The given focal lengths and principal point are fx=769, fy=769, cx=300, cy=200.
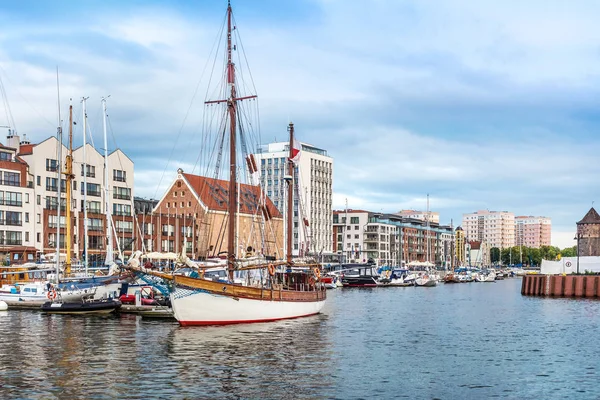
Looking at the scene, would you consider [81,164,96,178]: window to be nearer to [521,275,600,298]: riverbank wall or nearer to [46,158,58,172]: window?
[46,158,58,172]: window

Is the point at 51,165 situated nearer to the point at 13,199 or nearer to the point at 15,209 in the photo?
the point at 13,199

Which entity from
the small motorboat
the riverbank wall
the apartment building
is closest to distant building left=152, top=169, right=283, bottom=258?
the apartment building

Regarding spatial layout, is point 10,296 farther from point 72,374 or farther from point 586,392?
point 586,392

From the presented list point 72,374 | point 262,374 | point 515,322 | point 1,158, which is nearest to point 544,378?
point 262,374

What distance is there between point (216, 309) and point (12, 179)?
84565 mm

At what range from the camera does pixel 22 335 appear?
61000 mm

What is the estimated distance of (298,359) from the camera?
49.9 metres

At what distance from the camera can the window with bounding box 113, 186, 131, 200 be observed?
525 ft

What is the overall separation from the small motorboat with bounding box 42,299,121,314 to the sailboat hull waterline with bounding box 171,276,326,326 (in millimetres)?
15585

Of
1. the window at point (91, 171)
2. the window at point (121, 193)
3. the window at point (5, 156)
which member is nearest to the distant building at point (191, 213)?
the window at point (121, 193)

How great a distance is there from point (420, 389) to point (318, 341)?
66.5 ft

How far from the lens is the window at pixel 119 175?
16075 centimetres

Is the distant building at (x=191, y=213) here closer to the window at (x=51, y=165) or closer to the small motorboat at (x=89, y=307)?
the window at (x=51, y=165)

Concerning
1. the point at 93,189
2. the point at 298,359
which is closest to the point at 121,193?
the point at 93,189
